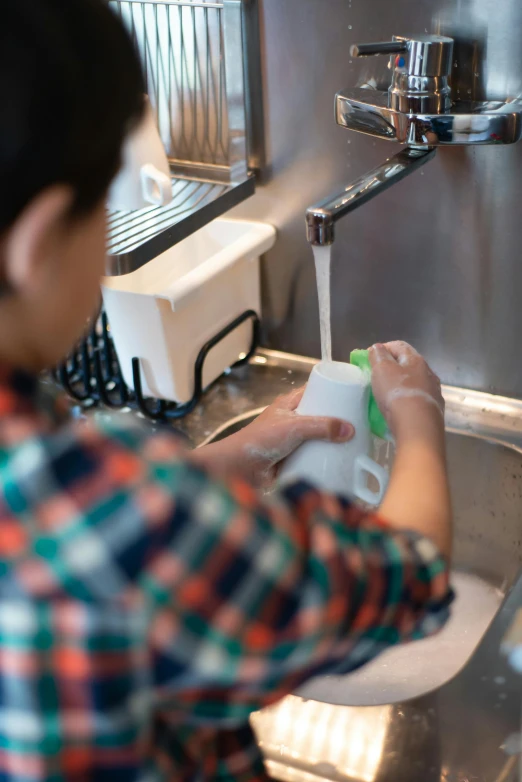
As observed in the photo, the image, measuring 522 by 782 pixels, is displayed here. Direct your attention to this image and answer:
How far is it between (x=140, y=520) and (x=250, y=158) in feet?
2.67

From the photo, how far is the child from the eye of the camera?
1.17 feet

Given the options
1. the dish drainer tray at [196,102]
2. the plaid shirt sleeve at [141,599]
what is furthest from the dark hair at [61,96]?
the dish drainer tray at [196,102]

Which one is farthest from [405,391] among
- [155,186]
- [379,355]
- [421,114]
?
[155,186]

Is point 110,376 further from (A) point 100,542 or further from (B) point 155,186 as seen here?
(A) point 100,542

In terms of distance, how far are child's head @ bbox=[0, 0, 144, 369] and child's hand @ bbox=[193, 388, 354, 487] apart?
32cm

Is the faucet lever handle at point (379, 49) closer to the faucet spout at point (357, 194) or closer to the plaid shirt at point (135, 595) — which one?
the faucet spout at point (357, 194)

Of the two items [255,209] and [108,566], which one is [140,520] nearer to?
[108,566]

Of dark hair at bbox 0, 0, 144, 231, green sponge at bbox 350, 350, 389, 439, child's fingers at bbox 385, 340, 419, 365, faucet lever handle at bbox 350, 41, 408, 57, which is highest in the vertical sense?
dark hair at bbox 0, 0, 144, 231

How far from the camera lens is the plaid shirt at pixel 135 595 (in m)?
0.36

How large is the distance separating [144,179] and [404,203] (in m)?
0.30

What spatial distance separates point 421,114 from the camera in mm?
858

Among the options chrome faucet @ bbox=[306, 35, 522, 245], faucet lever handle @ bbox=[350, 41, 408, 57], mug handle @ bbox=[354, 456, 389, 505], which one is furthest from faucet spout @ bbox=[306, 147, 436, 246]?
mug handle @ bbox=[354, 456, 389, 505]

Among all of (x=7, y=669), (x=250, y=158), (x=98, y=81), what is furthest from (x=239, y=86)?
(x=7, y=669)

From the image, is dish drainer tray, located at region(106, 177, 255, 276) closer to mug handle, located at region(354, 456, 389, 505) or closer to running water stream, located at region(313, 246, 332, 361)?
running water stream, located at region(313, 246, 332, 361)
